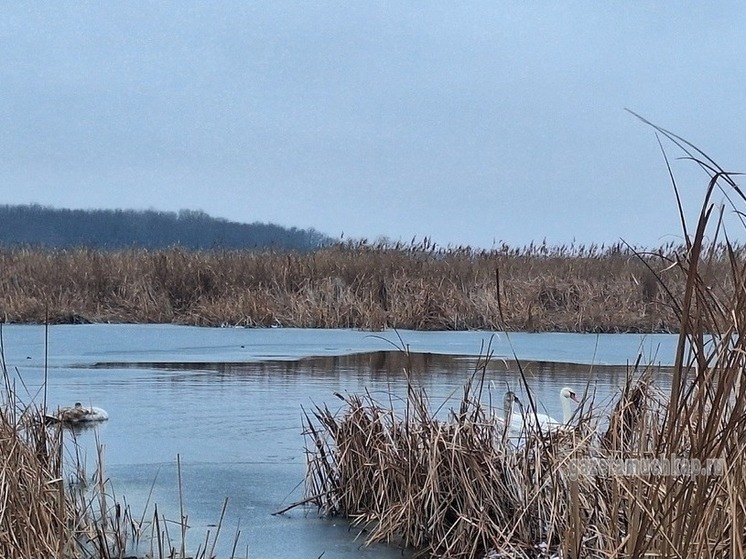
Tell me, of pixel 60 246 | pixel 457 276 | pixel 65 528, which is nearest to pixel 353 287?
pixel 457 276

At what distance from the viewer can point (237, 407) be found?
8922mm

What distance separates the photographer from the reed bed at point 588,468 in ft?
8.26

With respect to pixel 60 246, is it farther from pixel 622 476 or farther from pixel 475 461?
pixel 622 476

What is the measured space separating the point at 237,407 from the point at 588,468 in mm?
5463

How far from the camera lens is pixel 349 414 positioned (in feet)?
18.4

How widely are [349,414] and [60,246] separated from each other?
1812cm

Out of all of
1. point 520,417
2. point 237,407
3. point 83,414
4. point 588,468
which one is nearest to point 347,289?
point 237,407

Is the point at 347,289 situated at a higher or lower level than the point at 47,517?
higher

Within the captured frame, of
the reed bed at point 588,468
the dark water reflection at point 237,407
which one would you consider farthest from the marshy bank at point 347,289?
the reed bed at point 588,468

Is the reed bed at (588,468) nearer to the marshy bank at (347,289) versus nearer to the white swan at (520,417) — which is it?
the white swan at (520,417)

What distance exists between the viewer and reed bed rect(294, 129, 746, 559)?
2.52 m

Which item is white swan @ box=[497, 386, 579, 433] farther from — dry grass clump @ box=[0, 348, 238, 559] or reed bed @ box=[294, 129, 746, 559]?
dry grass clump @ box=[0, 348, 238, 559]

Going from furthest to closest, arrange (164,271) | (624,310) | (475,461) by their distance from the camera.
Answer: (164,271), (624,310), (475,461)

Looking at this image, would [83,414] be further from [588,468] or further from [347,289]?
[347,289]
